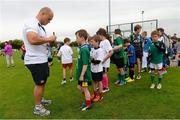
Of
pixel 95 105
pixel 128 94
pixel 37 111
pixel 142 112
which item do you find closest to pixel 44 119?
pixel 37 111

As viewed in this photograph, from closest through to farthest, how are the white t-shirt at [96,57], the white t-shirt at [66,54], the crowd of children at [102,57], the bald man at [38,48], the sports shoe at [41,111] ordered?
the bald man at [38,48] < the sports shoe at [41,111] < the crowd of children at [102,57] < the white t-shirt at [96,57] < the white t-shirt at [66,54]

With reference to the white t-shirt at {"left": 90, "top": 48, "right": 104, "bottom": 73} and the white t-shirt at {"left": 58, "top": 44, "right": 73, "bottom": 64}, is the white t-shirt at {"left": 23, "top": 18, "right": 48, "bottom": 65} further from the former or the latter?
the white t-shirt at {"left": 58, "top": 44, "right": 73, "bottom": 64}

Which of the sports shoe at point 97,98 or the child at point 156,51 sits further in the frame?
the child at point 156,51

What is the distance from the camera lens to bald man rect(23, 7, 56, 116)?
6539 mm

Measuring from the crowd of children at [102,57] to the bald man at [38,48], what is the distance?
0.77m

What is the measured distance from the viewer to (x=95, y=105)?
743 cm

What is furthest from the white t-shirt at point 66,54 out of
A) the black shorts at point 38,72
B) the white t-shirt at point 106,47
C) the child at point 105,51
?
the black shorts at point 38,72

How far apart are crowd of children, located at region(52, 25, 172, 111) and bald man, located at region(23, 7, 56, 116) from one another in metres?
0.77

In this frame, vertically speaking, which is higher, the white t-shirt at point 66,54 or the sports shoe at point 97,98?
the white t-shirt at point 66,54

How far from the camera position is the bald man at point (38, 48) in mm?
6539

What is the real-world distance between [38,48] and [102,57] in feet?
6.60

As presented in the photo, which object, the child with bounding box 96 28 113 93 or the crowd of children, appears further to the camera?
the child with bounding box 96 28 113 93

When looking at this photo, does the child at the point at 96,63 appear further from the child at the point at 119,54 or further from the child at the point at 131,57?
the child at the point at 131,57

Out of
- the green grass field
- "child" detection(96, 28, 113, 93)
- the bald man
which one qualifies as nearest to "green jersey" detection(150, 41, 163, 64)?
the green grass field
